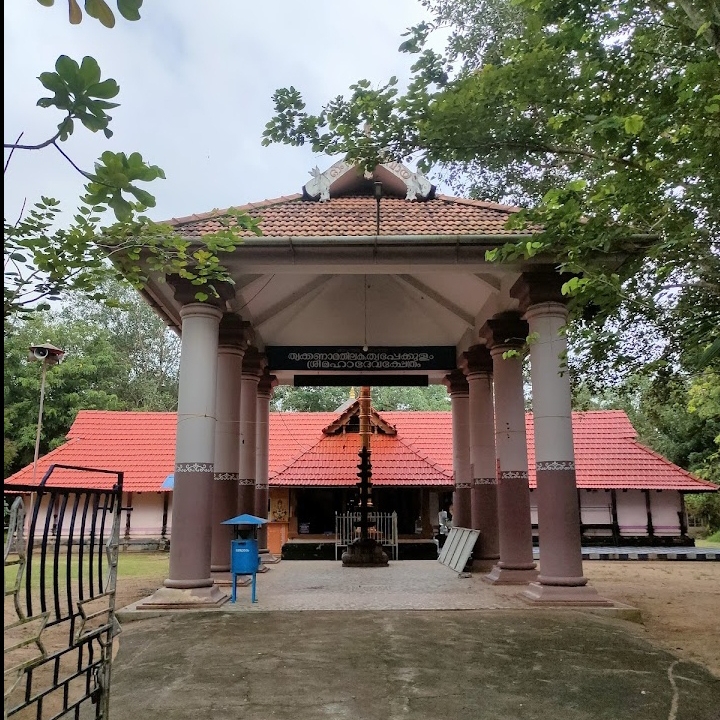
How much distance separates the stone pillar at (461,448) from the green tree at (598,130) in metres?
8.02

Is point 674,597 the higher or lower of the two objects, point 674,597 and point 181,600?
the lower

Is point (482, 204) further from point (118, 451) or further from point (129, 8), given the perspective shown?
point (118, 451)

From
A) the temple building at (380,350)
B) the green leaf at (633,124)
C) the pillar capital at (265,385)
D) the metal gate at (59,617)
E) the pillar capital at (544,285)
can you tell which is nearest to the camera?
the metal gate at (59,617)

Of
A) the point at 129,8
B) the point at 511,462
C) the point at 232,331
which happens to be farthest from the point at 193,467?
the point at 129,8

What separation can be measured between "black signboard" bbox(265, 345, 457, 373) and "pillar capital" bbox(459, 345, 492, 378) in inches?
13.5

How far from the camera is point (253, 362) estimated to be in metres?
13.9

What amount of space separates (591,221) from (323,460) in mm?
13322

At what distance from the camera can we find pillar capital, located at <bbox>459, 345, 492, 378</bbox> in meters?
13.5

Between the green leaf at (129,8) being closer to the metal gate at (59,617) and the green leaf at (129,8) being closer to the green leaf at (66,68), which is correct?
the green leaf at (66,68)

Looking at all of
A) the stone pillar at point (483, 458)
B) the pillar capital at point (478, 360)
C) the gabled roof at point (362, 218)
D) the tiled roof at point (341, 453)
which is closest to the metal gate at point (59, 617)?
the gabled roof at point (362, 218)

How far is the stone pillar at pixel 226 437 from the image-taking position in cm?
1119

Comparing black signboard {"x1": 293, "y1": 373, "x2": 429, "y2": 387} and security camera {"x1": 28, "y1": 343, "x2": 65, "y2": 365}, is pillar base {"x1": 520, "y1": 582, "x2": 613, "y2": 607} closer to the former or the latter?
black signboard {"x1": 293, "y1": 373, "x2": 429, "y2": 387}

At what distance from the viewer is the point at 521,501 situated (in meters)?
11.2

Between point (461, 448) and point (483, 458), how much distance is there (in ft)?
5.97
